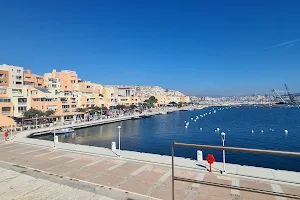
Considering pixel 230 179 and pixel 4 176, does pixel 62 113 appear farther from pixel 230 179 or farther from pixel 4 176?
pixel 230 179

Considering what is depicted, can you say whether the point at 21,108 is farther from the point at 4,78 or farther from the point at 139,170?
the point at 139,170

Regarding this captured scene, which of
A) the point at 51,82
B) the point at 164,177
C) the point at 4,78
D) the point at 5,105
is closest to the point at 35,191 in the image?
the point at 164,177

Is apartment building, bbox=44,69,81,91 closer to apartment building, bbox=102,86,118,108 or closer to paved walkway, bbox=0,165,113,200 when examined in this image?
apartment building, bbox=102,86,118,108

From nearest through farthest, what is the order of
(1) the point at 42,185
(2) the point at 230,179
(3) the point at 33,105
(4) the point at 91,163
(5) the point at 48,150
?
(1) the point at 42,185 → (2) the point at 230,179 → (4) the point at 91,163 → (5) the point at 48,150 → (3) the point at 33,105

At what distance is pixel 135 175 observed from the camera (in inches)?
386

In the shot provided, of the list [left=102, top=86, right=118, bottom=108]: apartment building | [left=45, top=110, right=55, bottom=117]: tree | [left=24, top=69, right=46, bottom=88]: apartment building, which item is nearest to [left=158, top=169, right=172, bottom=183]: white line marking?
[left=45, top=110, right=55, bottom=117]: tree

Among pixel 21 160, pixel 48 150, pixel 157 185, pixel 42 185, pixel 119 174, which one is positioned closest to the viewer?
pixel 42 185

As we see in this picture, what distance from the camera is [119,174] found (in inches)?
394

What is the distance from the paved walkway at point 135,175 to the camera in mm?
7598

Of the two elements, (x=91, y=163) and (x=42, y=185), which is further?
(x=91, y=163)

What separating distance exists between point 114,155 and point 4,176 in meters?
6.23

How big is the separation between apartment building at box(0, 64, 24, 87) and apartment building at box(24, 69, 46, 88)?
8.59 ft

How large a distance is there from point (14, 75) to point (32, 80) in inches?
238

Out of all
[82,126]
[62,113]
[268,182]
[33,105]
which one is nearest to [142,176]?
[268,182]
